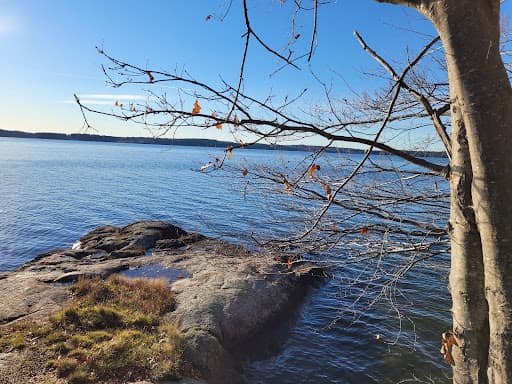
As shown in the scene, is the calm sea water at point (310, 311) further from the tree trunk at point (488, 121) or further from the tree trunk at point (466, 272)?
the tree trunk at point (488, 121)

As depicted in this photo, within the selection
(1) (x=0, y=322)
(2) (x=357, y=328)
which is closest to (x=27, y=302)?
(1) (x=0, y=322)

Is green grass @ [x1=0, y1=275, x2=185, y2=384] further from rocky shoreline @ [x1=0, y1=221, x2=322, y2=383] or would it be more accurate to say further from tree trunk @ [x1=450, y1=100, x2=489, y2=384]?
tree trunk @ [x1=450, y1=100, x2=489, y2=384]

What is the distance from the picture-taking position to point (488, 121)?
2.23m

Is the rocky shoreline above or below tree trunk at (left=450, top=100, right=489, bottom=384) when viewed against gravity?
below

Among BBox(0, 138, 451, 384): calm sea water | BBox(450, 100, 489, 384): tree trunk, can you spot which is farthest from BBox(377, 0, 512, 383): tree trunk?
BBox(0, 138, 451, 384): calm sea water

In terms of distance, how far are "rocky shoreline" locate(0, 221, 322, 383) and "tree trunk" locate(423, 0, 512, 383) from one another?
349 centimetres

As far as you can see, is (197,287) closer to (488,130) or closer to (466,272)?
(466,272)

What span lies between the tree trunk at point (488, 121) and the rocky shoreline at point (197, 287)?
349 centimetres

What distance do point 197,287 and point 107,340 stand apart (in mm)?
4196

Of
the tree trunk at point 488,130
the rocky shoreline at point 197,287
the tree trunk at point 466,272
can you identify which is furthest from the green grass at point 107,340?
the tree trunk at point 488,130

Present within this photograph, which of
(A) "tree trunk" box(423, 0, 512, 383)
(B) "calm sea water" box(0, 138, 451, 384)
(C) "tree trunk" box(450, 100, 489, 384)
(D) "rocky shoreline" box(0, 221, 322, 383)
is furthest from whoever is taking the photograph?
(B) "calm sea water" box(0, 138, 451, 384)

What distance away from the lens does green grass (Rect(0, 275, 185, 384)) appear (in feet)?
23.3

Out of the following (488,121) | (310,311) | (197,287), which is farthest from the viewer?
(310,311)

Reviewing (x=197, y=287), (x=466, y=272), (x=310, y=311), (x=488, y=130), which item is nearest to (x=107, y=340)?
(x=197, y=287)
